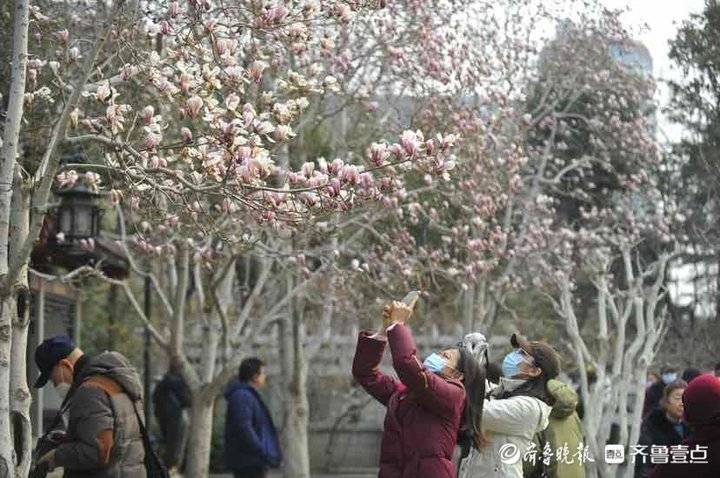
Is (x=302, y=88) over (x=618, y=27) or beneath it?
beneath

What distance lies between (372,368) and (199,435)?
9309 mm

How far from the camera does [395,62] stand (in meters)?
17.6

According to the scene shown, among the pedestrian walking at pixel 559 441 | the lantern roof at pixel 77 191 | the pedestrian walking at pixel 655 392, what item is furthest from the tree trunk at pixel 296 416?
the pedestrian walking at pixel 559 441

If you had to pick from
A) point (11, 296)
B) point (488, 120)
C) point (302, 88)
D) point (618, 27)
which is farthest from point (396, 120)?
point (11, 296)

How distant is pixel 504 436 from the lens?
9117 millimetres

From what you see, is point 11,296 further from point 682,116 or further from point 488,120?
point 682,116

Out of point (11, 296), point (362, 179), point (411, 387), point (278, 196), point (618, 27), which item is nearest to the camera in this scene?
point (411, 387)

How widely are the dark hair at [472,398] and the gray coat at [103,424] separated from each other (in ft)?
5.55

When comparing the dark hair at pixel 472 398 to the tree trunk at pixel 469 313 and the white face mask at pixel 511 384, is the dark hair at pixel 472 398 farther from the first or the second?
the tree trunk at pixel 469 313

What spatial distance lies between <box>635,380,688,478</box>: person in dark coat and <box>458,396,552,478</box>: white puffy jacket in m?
3.24

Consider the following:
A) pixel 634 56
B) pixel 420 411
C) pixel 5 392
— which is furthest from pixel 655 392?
pixel 634 56

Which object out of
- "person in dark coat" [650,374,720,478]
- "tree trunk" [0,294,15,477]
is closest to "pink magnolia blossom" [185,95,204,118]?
"tree trunk" [0,294,15,477]

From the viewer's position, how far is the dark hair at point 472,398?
8.50m

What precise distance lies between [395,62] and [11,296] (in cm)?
917
